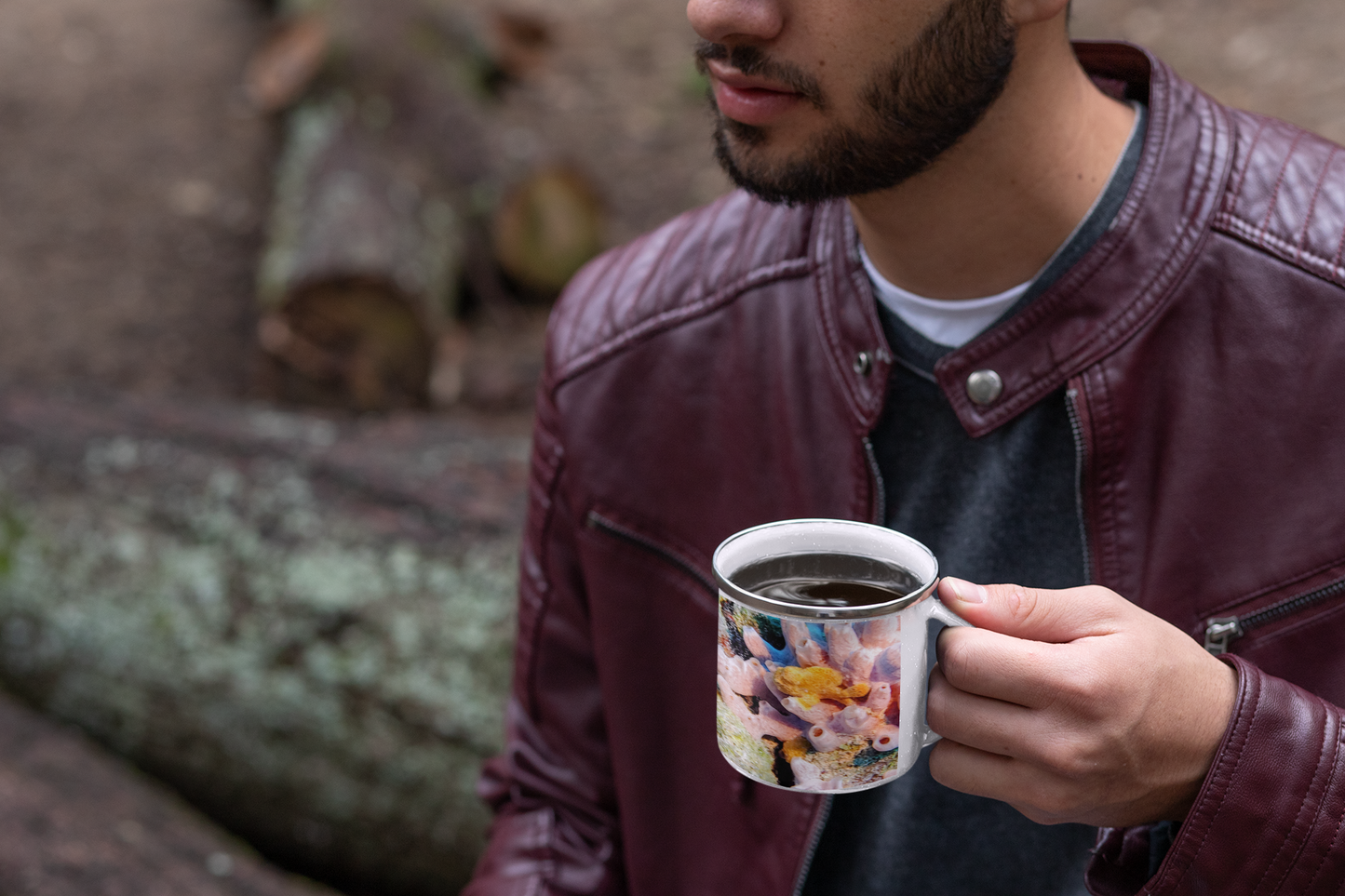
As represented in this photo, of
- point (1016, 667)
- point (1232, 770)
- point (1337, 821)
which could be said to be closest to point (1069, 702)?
point (1016, 667)

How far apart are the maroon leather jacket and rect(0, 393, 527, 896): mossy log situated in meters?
0.71

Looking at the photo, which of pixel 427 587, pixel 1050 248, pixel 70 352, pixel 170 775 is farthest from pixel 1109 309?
pixel 70 352

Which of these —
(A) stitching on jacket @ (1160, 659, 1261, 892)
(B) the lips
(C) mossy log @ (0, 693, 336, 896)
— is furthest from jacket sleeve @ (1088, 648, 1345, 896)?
(C) mossy log @ (0, 693, 336, 896)

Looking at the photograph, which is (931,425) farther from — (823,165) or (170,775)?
(170,775)

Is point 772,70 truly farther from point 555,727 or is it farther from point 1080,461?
point 555,727

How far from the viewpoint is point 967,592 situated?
1.11 metres

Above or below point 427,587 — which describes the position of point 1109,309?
above

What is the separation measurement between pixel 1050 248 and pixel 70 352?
466 centimetres

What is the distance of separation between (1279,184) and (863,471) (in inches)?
22.9

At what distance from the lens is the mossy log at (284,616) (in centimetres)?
254

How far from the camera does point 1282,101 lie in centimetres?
549

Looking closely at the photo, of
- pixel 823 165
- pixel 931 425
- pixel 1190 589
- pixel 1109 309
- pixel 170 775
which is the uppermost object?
pixel 823 165

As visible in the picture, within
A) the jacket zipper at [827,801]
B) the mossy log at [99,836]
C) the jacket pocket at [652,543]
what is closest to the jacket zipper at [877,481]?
the jacket zipper at [827,801]

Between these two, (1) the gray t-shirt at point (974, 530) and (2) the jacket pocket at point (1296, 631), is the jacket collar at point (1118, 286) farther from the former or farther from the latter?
(2) the jacket pocket at point (1296, 631)
